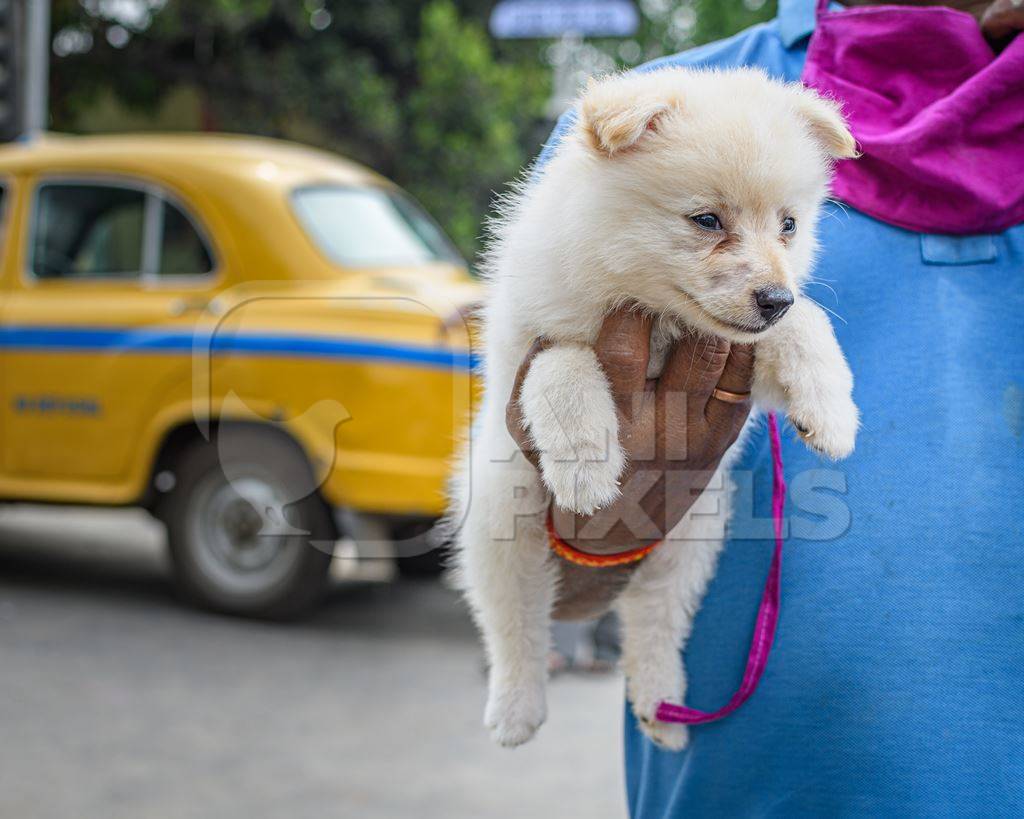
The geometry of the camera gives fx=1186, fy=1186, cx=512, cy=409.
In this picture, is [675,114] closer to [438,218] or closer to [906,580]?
[906,580]

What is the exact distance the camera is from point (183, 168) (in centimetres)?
683

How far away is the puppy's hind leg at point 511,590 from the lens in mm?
1973

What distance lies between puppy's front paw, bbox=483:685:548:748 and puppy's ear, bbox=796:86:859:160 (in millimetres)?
1066

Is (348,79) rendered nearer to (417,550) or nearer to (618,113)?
(417,550)

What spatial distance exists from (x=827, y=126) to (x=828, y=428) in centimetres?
44

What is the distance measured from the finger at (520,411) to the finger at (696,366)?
194 millimetres

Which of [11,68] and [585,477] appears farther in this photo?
[11,68]

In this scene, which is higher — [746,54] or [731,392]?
[746,54]

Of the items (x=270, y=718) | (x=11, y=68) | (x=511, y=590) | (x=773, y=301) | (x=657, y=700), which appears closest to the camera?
(x=773, y=301)

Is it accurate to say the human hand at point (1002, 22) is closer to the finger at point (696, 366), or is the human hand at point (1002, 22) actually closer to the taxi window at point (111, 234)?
the finger at point (696, 366)

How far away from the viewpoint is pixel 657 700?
1.97 m

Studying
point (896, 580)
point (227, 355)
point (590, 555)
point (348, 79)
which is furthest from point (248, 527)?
point (348, 79)

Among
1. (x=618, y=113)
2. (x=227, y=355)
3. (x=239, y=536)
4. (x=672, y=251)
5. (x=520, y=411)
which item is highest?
(x=618, y=113)

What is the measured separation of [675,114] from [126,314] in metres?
5.40
